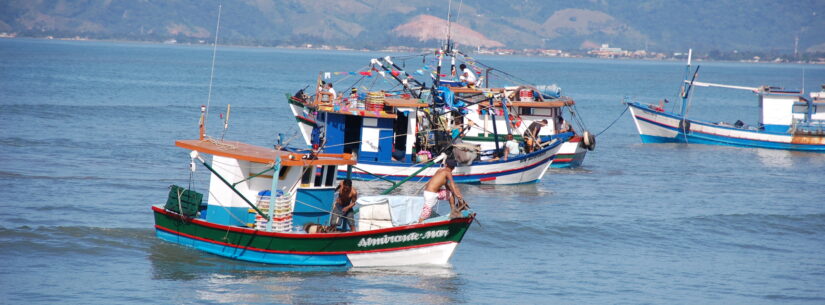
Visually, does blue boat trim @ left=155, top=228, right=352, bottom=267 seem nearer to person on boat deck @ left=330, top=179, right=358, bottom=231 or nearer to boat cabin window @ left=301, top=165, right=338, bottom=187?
person on boat deck @ left=330, top=179, right=358, bottom=231

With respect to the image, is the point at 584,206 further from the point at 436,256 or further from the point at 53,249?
the point at 53,249

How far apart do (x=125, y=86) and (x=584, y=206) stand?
62064 millimetres

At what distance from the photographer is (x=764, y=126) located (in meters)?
48.8

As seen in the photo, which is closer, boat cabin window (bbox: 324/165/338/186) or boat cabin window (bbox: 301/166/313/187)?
boat cabin window (bbox: 301/166/313/187)

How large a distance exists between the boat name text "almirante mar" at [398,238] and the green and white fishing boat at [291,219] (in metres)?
0.02

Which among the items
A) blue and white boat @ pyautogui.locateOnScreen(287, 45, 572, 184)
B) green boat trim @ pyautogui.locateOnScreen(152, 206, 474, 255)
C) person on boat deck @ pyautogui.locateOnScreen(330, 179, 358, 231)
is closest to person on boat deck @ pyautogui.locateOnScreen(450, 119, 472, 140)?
blue and white boat @ pyautogui.locateOnScreen(287, 45, 572, 184)

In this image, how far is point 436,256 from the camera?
20094mm

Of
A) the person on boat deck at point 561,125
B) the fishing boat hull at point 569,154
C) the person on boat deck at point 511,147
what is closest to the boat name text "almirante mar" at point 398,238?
the person on boat deck at point 511,147

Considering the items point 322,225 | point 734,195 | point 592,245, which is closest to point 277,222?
point 322,225

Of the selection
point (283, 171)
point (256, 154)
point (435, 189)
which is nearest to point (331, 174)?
point (283, 171)

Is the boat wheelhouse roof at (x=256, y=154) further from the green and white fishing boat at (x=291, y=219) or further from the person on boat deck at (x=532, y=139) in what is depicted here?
the person on boat deck at (x=532, y=139)

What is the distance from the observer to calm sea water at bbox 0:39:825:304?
62.8ft

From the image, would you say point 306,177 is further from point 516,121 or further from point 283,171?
point 516,121

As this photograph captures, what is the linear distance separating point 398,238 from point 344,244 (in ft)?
3.51
